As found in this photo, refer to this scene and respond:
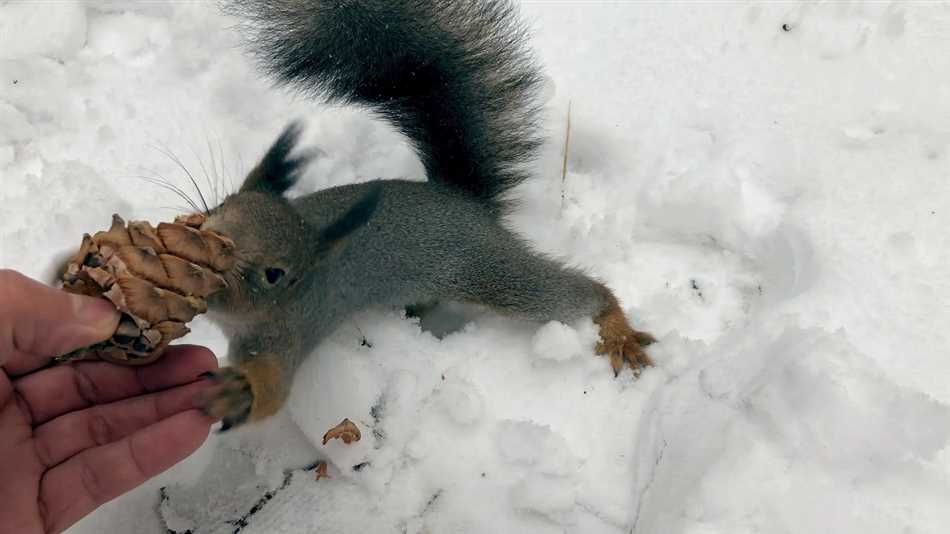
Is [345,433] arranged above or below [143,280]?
below

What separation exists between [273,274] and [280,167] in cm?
27

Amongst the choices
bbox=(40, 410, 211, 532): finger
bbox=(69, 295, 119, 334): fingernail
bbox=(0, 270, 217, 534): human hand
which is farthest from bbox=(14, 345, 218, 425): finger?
bbox=(69, 295, 119, 334): fingernail

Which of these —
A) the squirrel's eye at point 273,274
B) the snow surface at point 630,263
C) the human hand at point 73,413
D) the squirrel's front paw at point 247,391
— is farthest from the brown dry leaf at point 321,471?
the squirrel's eye at point 273,274

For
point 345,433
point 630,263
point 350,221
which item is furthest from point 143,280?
point 630,263

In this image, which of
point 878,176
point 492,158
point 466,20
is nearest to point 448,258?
point 492,158

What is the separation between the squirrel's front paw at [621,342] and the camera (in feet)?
6.07

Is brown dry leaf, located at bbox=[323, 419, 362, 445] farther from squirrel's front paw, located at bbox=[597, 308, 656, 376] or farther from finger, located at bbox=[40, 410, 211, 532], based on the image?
squirrel's front paw, located at bbox=[597, 308, 656, 376]

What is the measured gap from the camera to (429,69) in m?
1.86

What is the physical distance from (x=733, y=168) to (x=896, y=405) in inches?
30.4

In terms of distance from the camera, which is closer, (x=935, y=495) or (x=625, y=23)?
(x=935, y=495)

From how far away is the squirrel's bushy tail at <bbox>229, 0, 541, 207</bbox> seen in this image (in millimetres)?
1757

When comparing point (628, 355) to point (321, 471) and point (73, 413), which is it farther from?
point (73, 413)

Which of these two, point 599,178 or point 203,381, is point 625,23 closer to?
point 599,178

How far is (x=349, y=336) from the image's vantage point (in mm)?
1946
